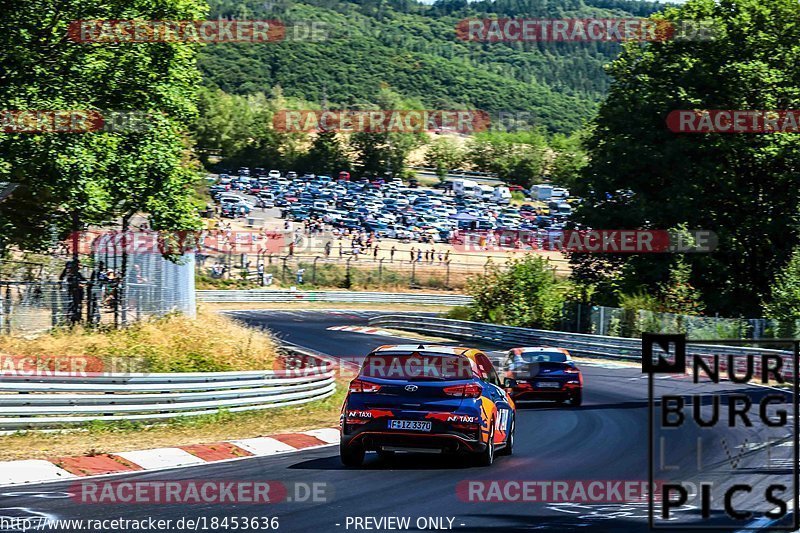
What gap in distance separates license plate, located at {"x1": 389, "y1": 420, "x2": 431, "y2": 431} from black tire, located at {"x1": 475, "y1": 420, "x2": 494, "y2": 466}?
0.90 meters

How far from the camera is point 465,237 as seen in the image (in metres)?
86.8

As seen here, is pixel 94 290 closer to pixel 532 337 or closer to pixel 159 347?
pixel 159 347

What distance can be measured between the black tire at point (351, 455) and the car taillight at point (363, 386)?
0.69 m

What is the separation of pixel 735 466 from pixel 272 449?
6407 millimetres

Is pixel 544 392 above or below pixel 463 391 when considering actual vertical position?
below

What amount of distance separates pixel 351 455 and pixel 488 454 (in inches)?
64.5

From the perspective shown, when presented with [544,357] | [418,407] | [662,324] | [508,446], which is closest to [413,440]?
[418,407]

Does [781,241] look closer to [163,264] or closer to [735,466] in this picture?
[163,264]

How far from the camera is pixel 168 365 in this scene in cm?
2259

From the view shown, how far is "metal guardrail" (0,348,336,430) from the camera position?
15656 millimetres

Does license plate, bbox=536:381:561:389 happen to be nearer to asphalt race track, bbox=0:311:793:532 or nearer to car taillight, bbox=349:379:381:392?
asphalt race track, bbox=0:311:793:532

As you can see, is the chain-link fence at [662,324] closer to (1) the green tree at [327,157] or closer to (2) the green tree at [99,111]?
(2) the green tree at [99,111]

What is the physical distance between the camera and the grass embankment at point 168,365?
1518cm

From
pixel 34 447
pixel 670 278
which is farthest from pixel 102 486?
pixel 670 278
